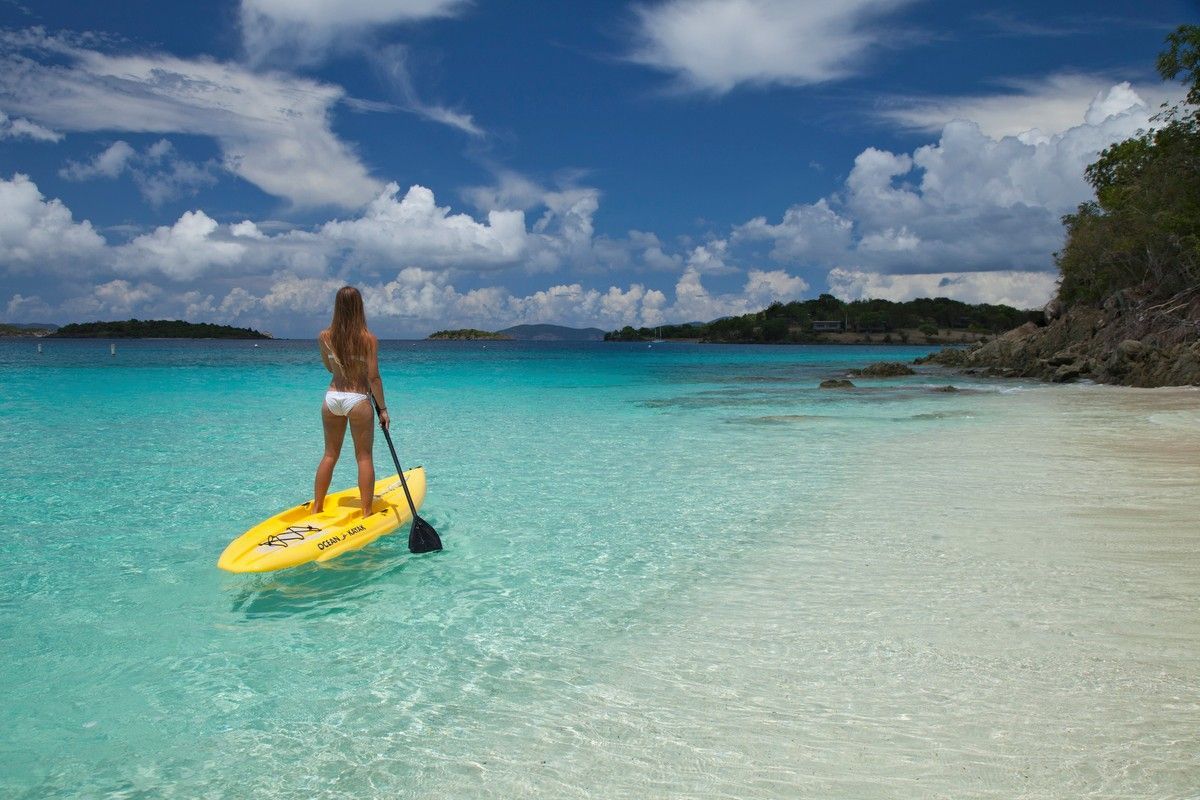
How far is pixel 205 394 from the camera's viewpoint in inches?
1095

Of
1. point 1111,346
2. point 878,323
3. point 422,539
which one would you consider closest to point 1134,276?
point 1111,346

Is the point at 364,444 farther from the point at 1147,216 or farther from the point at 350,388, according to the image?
the point at 1147,216

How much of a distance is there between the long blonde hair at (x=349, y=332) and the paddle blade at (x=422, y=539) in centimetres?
154

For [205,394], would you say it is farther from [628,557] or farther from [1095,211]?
[1095,211]

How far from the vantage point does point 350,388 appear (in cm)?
702

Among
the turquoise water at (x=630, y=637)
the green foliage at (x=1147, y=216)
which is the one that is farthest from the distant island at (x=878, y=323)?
the turquoise water at (x=630, y=637)

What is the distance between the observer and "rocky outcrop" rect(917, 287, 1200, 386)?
2616cm

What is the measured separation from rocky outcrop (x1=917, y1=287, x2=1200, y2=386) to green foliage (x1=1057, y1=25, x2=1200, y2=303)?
158cm

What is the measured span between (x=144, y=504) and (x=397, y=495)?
12.3 ft

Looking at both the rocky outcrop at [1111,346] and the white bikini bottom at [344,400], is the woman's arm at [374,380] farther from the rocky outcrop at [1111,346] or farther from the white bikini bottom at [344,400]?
the rocky outcrop at [1111,346]

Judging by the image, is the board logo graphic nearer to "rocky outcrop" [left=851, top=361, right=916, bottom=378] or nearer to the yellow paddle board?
the yellow paddle board

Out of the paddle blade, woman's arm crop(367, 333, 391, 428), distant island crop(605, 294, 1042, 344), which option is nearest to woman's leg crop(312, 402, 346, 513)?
woman's arm crop(367, 333, 391, 428)

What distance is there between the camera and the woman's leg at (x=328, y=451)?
6.91 meters

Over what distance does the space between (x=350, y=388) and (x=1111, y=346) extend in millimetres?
38317
